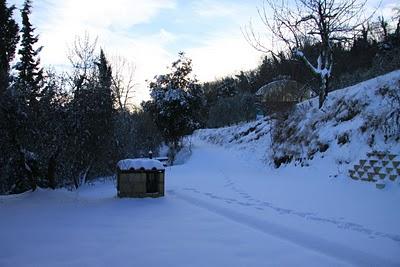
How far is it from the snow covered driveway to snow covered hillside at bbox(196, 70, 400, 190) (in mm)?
1158

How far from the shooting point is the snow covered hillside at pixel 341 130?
10156 millimetres

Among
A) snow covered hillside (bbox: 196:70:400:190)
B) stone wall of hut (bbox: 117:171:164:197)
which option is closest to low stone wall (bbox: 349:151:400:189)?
snow covered hillside (bbox: 196:70:400:190)

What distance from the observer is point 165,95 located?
881 inches

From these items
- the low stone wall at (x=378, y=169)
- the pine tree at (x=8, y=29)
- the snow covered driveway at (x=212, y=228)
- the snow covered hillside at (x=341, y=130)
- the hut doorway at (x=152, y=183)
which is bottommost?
the snow covered driveway at (x=212, y=228)

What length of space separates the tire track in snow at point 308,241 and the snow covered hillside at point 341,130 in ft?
12.3

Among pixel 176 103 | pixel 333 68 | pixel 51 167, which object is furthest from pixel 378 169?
pixel 333 68

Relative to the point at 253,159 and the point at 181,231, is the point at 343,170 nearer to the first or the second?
the point at 181,231

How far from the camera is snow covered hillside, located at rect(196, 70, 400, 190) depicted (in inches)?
400

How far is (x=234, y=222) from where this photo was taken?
6.75 meters

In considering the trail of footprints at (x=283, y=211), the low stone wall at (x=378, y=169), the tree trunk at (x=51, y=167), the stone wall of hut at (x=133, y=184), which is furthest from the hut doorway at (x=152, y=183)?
the low stone wall at (x=378, y=169)

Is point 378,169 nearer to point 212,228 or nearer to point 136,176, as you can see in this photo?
point 212,228

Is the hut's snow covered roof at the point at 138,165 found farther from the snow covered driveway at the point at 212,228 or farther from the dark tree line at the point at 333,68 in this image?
the dark tree line at the point at 333,68

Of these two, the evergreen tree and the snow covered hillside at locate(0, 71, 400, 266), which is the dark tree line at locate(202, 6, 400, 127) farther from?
the snow covered hillside at locate(0, 71, 400, 266)

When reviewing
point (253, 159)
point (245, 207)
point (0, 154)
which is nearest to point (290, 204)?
point (245, 207)
